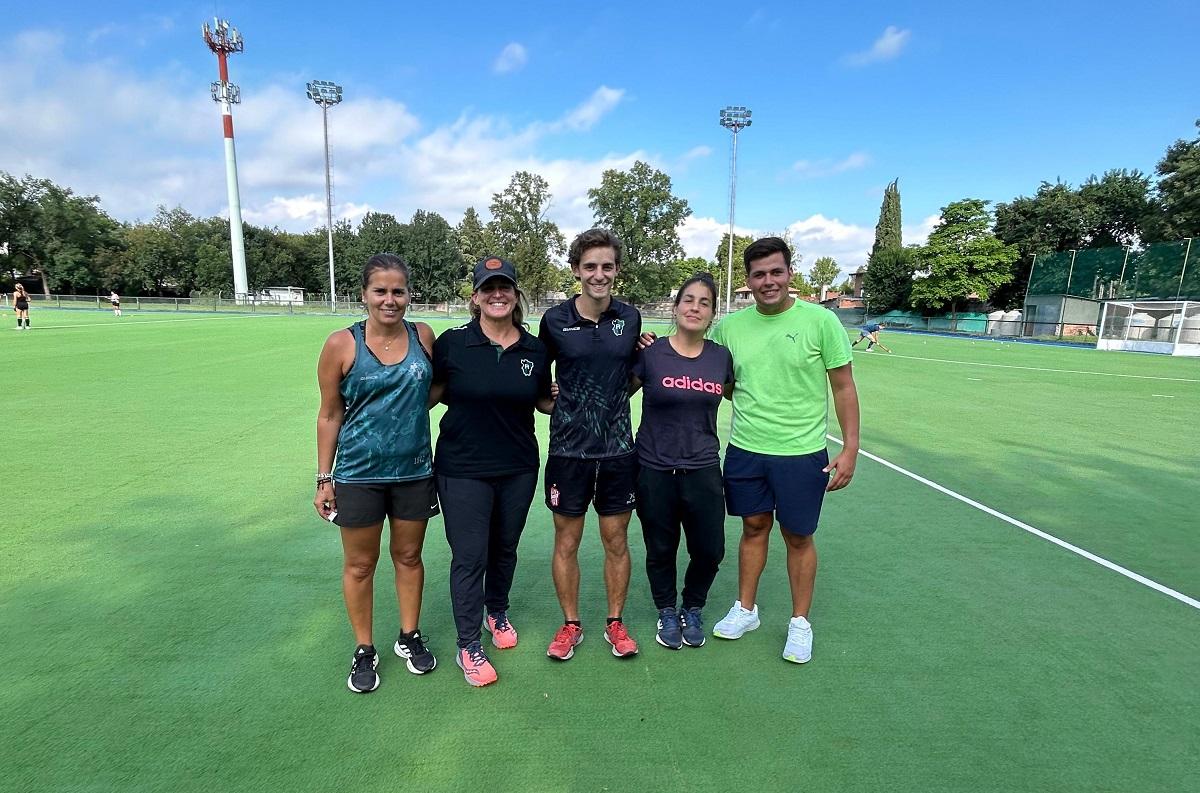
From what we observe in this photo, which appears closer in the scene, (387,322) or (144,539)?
(387,322)

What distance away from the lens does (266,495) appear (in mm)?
5102

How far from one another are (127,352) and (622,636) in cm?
1725

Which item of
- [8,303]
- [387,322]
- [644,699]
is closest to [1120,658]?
[644,699]

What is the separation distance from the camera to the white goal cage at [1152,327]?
24125mm

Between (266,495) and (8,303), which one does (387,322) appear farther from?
(8,303)

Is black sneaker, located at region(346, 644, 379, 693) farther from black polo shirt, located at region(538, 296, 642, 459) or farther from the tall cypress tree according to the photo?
the tall cypress tree

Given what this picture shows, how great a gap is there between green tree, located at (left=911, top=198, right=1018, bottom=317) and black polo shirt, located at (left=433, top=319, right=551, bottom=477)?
50.5 metres

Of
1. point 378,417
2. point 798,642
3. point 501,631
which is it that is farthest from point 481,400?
point 798,642

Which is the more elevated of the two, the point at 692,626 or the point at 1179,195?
the point at 1179,195

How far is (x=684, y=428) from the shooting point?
285cm

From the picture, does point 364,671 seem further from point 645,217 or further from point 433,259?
point 433,259

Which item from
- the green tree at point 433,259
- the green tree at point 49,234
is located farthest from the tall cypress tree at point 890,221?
the green tree at point 49,234

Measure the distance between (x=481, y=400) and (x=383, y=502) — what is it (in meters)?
0.61

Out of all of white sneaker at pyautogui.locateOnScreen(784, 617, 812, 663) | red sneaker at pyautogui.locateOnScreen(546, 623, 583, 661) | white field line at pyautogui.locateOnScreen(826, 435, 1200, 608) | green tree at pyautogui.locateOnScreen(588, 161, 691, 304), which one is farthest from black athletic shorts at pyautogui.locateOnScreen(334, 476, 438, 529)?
green tree at pyautogui.locateOnScreen(588, 161, 691, 304)
